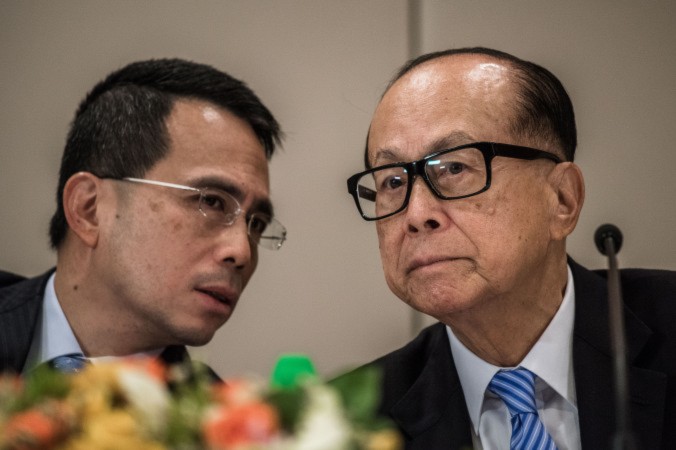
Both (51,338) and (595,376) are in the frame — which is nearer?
(595,376)

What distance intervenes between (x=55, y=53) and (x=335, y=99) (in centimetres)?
83

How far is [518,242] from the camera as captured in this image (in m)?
1.38

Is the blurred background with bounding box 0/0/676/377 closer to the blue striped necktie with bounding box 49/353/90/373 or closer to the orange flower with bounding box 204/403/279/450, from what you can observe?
the blue striped necktie with bounding box 49/353/90/373

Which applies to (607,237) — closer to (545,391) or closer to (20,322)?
(545,391)

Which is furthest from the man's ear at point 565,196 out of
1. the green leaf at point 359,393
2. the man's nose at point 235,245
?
the green leaf at point 359,393

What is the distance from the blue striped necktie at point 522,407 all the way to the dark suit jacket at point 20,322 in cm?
60

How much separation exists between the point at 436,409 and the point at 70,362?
75cm

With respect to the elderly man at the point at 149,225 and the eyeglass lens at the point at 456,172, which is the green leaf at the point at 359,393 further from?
the elderly man at the point at 149,225

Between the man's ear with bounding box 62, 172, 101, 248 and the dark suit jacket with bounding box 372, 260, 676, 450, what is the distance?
0.71m

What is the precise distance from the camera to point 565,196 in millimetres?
1502

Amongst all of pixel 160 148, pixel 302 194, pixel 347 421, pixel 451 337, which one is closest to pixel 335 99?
pixel 302 194

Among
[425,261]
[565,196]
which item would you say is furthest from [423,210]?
[565,196]

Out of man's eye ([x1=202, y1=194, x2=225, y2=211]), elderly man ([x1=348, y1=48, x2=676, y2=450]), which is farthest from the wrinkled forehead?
man's eye ([x1=202, y1=194, x2=225, y2=211])

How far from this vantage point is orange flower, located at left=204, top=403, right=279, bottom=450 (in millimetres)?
576
